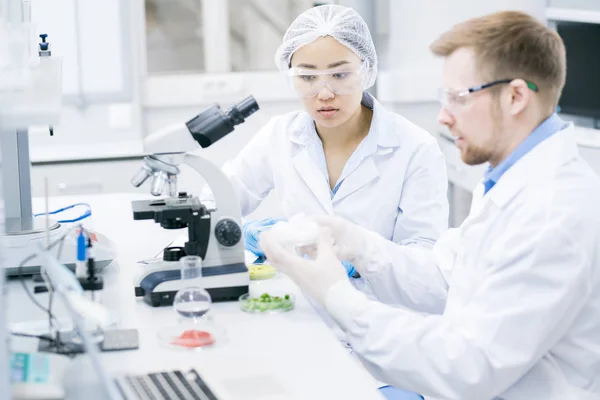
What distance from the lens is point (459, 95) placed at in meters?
1.60

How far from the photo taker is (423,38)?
415 centimetres

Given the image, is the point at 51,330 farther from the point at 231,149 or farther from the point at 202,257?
the point at 231,149

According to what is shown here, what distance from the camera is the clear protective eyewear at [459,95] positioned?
1.55m

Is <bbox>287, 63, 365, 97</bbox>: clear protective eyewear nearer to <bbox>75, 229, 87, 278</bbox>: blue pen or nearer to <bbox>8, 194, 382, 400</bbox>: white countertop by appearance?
<bbox>8, 194, 382, 400</bbox>: white countertop

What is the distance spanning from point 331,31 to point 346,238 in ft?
2.25

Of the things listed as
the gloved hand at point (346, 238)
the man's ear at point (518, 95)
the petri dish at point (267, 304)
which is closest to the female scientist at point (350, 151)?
the gloved hand at point (346, 238)

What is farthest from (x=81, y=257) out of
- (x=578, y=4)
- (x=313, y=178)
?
(x=578, y=4)

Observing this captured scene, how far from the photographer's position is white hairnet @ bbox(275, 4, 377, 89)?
234cm

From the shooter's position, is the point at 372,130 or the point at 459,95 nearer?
the point at 459,95

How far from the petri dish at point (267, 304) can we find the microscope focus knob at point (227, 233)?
138mm

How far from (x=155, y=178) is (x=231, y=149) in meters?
2.52

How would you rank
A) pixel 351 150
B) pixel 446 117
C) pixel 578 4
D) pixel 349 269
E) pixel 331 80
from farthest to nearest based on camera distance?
pixel 578 4
pixel 351 150
pixel 331 80
pixel 349 269
pixel 446 117

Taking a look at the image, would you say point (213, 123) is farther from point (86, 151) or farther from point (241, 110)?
point (86, 151)

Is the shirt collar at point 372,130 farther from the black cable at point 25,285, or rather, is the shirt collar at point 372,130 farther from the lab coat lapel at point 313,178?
the black cable at point 25,285
